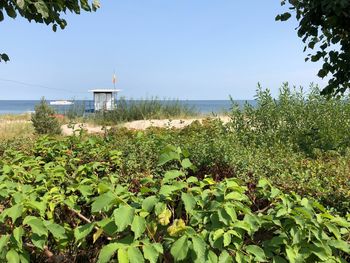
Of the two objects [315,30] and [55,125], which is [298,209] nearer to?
[315,30]

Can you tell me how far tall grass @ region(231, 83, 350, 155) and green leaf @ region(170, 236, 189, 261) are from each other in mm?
3828

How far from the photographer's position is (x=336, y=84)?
170 inches

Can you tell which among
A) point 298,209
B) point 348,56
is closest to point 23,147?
point 348,56

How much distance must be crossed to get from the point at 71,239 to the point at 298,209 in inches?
41.0

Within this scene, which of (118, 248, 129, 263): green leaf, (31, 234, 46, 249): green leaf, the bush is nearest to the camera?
(118, 248, 129, 263): green leaf

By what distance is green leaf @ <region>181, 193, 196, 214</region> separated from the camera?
1.83 m

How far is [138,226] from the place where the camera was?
1681mm

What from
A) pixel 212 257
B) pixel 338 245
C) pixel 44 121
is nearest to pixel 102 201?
pixel 212 257

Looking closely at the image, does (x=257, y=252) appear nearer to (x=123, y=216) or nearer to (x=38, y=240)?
(x=123, y=216)

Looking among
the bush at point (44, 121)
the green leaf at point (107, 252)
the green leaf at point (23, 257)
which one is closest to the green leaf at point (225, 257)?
the green leaf at point (107, 252)

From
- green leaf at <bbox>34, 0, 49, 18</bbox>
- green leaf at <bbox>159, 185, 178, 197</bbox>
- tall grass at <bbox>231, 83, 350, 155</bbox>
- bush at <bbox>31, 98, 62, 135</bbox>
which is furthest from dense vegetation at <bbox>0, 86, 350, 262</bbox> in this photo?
bush at <bbox>31, 98, 62, 135</bbox>

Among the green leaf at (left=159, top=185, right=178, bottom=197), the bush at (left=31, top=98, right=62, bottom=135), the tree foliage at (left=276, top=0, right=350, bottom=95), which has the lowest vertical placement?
the bush at (left=31, top=98, right=62, bottom=135)

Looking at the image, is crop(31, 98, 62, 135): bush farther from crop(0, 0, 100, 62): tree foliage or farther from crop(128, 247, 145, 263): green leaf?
crop(128, 247, 145, 263): green leaf

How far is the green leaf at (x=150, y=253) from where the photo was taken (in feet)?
5.32
